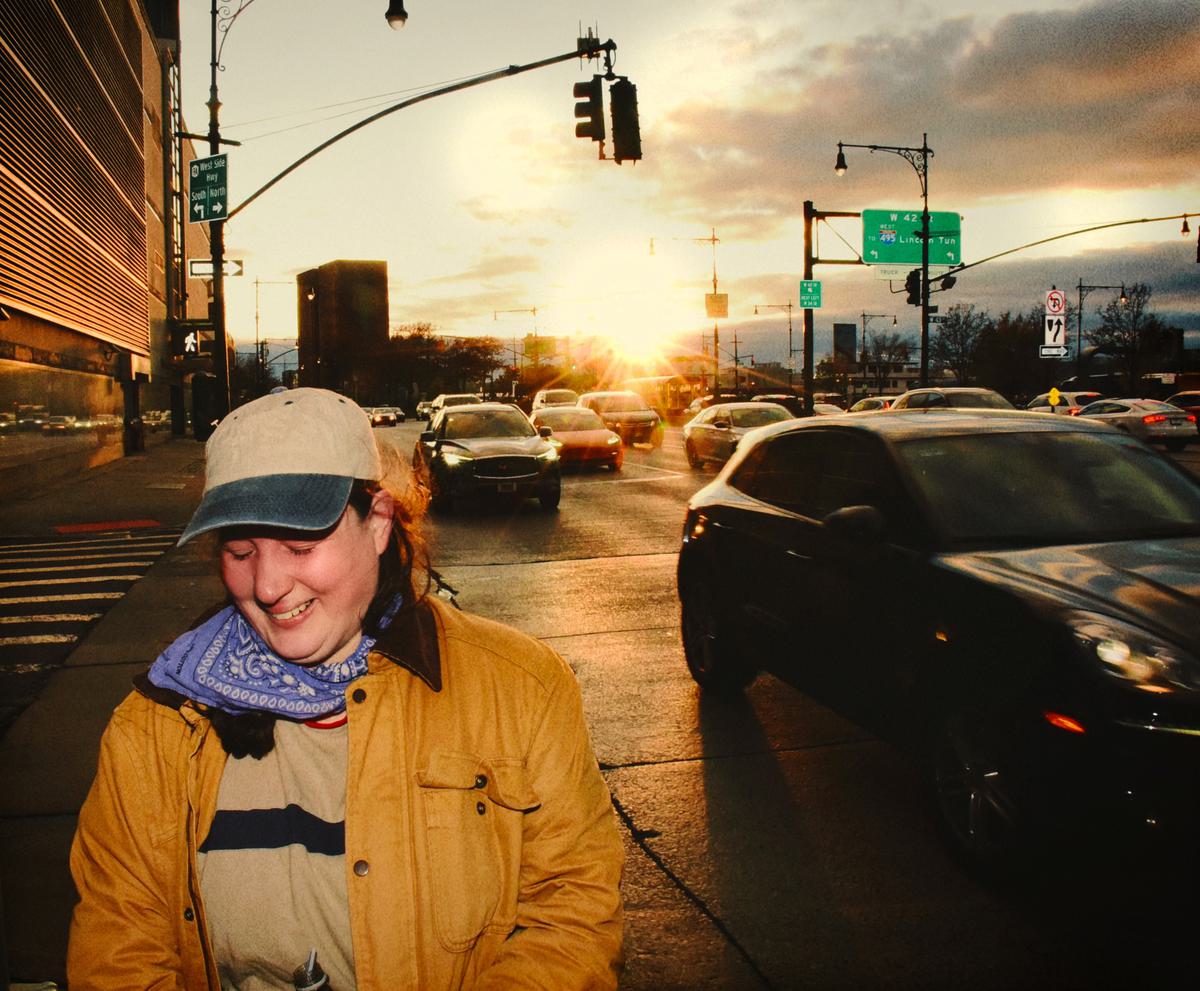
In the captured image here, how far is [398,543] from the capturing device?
2213mm

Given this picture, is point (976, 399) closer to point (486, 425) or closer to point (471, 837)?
point (486, 425)

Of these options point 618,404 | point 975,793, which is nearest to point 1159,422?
point 618,404

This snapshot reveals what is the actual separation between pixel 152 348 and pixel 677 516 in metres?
29.4

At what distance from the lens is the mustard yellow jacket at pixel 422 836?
6.17ft

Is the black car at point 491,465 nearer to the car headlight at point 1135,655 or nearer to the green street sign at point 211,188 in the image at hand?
the green street sign at point 211,188

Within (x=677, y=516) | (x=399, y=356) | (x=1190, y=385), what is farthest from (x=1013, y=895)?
(x=399, y=356)

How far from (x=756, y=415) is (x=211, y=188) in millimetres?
11556

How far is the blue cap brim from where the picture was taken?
6.26ft

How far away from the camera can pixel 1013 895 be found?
392 cm

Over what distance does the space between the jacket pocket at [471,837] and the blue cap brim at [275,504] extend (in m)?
0.48

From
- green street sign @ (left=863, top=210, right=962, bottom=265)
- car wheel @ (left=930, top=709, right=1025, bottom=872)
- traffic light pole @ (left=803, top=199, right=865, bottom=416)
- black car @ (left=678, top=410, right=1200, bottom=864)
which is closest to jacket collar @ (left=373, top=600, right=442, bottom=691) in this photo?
black car @ (left=678, top=410, right=1200, bottom=864)

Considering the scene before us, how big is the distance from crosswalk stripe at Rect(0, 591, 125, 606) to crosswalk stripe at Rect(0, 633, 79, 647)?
1.54 metres

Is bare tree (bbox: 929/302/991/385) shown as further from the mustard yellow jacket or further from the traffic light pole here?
the mustard yellow jacket

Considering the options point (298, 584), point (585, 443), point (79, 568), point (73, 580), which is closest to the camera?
point (298, 584)
